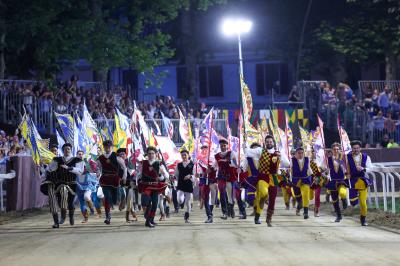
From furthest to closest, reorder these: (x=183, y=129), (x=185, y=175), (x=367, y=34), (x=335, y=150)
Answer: (x=367, y=34) < (x=183, y=129) < (x=335, y=150) < (x=185, y=175)

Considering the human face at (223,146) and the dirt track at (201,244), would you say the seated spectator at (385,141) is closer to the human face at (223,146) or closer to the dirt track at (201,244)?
the human face at (223,146)

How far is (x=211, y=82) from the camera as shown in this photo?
64.1 meters

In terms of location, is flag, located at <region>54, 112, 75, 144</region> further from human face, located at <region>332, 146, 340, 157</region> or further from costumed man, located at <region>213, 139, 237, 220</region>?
human face, located at <region>332, 146, 340, 157</region>

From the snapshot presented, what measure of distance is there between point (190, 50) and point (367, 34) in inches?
488

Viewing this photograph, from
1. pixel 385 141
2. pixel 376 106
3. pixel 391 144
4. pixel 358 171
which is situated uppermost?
pixel 376 106

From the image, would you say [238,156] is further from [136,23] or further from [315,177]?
[136,23]

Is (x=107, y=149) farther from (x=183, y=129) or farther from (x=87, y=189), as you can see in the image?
(x=183, y=129)

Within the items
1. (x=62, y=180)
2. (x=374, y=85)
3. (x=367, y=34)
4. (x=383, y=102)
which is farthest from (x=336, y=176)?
(x=367, y=34)

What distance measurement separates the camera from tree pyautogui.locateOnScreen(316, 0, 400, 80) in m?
51.6

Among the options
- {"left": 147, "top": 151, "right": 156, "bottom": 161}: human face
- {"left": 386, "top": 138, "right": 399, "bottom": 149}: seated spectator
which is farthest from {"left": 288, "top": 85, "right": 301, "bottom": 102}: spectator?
{"left": 147, "top": 151, "right": 156, "bottom": 161}: human face

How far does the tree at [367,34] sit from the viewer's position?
5162cm

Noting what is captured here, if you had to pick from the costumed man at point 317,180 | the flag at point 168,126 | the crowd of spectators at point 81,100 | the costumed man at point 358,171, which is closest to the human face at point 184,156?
the costumed man at point 317,180

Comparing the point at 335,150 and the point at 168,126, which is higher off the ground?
the point at 168,126

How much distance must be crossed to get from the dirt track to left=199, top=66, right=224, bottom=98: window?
39826 millimetres
